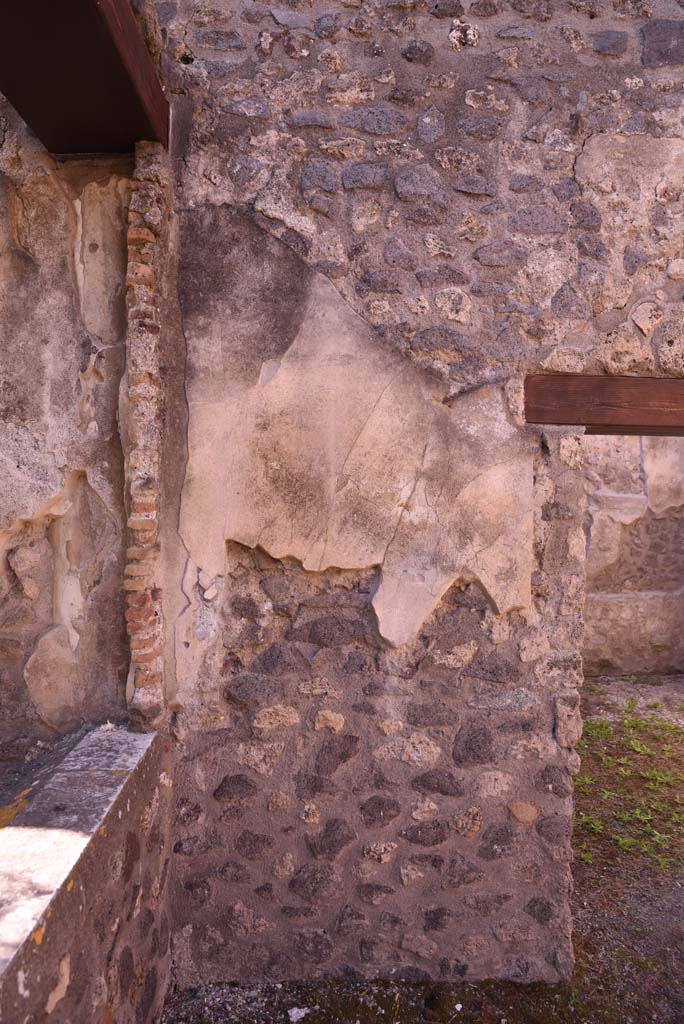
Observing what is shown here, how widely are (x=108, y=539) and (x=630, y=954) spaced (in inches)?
107

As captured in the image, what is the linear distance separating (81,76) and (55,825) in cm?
207

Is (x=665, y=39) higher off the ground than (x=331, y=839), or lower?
higher

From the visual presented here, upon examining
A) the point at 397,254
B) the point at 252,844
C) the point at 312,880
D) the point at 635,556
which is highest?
the point at 397,254

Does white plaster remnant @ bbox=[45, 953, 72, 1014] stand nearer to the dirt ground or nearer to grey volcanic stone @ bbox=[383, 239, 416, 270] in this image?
the dirt ground

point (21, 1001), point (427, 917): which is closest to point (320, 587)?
point (427, 917)

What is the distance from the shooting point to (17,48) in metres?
1.80

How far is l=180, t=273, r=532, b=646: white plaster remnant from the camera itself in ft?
8.39

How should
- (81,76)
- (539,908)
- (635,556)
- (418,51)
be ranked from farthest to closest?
(635,556) < (539,908) < (418,51) < (81,76)

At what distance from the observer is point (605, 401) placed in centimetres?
263

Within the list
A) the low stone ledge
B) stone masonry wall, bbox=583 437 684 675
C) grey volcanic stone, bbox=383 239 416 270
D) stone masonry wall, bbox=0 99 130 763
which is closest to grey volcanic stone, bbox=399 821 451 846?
the low stone ledge

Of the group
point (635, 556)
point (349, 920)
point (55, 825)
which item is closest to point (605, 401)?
point (349, 920)

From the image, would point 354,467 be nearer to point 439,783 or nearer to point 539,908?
point 439,783

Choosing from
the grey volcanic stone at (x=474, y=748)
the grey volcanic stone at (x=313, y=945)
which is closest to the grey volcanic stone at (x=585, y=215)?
the grey volcanic stone at (x=474, y=748)

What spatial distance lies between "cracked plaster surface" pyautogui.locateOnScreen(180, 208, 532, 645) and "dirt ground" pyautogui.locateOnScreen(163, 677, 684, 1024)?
132cm
